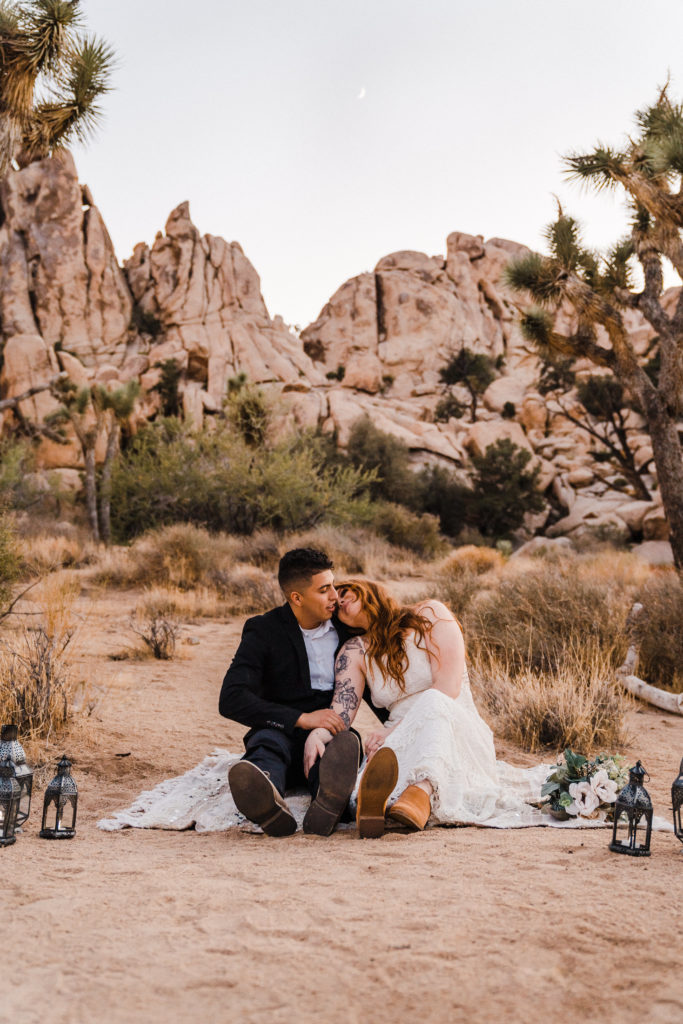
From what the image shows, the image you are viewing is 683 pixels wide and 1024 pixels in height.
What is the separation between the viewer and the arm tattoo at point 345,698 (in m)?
3.88

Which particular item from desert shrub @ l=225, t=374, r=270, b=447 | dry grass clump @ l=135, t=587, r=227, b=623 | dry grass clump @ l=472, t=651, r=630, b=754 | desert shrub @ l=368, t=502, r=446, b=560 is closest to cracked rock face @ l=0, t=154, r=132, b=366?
desert shrub @ l=225, t=374, r=270, b=447

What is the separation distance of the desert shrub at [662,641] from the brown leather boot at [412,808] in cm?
465

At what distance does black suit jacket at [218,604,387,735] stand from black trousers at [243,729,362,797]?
2.3 inches

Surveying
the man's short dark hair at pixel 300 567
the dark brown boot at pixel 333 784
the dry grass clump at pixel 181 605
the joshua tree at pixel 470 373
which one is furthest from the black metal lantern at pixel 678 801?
the joshua tree at pixel 470 373

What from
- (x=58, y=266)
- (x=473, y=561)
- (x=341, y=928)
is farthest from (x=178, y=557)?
(x=58, y=266)

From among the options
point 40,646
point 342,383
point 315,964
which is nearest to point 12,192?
point 342,383

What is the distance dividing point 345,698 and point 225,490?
1428 cm

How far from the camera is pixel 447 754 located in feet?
11.7

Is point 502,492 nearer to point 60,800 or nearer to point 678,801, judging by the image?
point 678,801

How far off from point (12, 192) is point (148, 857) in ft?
140

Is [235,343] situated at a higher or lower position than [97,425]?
higher

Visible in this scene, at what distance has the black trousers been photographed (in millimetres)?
3691

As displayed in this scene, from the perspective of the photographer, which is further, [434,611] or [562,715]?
[562,715]

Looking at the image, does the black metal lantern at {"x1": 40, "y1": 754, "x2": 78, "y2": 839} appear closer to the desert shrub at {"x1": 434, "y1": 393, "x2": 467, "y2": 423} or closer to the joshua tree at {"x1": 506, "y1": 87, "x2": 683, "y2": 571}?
the joshua tree at {"x1": 506, "y1": 87, "x2": 683, "y2": 571}
